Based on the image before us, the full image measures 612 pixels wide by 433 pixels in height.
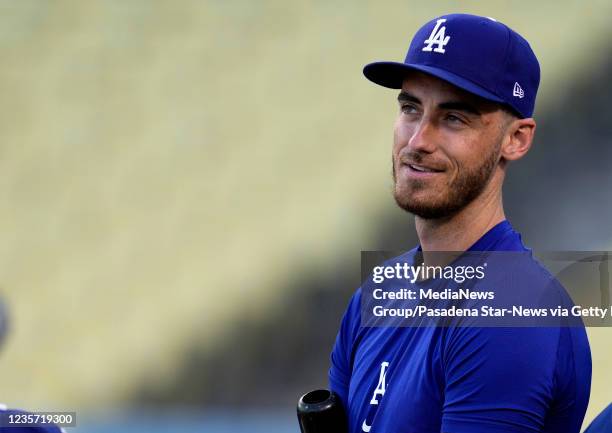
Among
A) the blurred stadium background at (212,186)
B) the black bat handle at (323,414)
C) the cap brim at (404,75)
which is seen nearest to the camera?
the cap brim at (404,75)

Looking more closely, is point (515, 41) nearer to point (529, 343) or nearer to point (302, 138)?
point (529, 343)

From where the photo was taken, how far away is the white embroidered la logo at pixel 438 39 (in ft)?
4.92

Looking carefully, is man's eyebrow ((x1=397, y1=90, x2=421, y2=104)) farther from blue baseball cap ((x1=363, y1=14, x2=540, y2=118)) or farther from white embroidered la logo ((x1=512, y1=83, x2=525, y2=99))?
white embroidered la logo ((x1=512, y1=83, x2=525, y2=99))

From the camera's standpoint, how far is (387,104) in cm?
594

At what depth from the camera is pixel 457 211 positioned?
151 centimetres

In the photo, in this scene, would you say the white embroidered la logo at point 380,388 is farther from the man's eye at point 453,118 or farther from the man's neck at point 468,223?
the man's eye at point 453,118

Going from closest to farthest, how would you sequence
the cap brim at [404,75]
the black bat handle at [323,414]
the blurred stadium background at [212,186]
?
1. the cap brim at [404,75]
2. the black bat handle at [323,414]
3. the blurred stadium background at [212,186]

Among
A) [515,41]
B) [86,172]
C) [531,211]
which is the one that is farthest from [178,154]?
[515,41]

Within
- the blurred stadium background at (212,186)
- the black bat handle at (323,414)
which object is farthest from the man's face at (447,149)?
the blurred stadium background at (212,186)

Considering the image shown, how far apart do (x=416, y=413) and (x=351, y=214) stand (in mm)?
4438

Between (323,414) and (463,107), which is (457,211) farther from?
(323,414)

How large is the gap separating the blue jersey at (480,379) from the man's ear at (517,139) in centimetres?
11

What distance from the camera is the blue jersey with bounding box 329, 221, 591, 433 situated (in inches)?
50.1

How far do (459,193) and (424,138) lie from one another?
10cm
